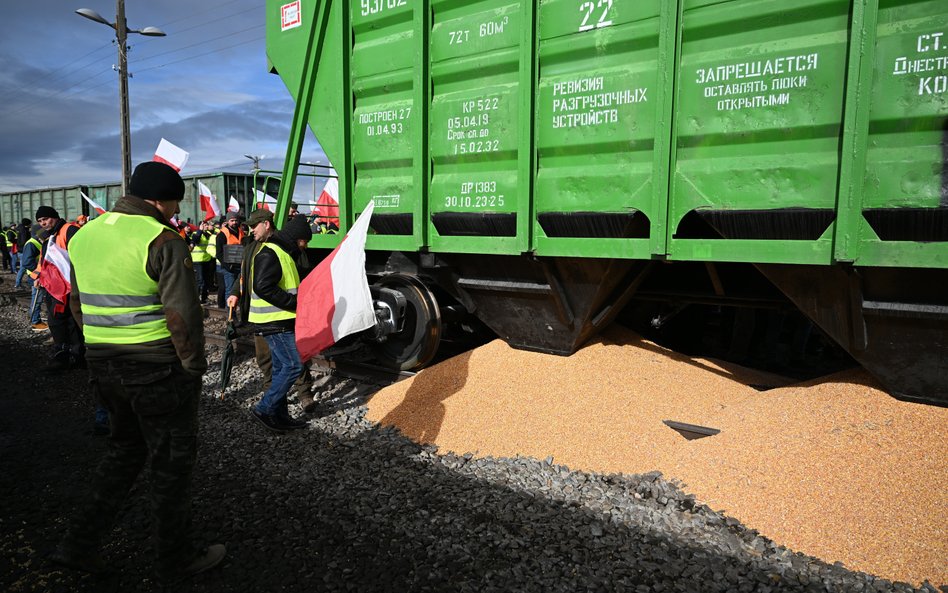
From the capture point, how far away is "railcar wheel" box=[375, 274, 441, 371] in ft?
18.7

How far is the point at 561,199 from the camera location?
4617 millimetres

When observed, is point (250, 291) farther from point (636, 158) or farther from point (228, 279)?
point (228, 279)

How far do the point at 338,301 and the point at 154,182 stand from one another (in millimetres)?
1543

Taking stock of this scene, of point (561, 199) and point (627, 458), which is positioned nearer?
point (627, 458)

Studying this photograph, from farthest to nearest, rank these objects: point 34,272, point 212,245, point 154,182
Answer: point 212,245 → point 34,272 → point 154,182

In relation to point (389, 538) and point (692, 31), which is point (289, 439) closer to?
point (389, 538)

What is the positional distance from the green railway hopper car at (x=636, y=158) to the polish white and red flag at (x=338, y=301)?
1.14 meters

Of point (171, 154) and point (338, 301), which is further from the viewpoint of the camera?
point (171, 154)

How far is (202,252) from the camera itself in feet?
39.2

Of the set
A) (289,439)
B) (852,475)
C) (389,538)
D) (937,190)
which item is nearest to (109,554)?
(389,538)

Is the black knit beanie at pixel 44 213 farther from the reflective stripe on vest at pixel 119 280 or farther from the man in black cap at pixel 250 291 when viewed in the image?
the reflective stripe on vest at pixel 119 280

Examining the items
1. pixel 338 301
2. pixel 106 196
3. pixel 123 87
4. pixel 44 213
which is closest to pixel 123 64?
pixel 123 87

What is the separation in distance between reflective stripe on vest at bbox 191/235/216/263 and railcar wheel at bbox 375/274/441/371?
6.67m

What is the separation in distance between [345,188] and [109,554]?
12.3 ft
